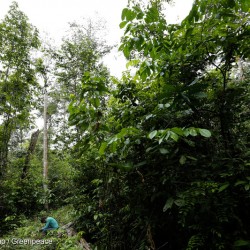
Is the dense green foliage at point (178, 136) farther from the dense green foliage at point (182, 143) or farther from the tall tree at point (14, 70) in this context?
the tall tree at point (14, 70)

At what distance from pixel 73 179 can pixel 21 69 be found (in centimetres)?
435

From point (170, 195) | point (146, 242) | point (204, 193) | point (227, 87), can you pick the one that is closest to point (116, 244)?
point (146, 242)

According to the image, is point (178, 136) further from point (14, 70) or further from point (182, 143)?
point (14, 70)

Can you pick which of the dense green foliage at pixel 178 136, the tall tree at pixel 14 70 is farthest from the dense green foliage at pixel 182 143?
the tall tree at pixel 14 70

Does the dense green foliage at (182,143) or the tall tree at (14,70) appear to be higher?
the tall tree at (14,70)

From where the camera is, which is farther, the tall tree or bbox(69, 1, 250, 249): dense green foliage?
the tall tree

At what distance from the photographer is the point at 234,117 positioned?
5.83ft

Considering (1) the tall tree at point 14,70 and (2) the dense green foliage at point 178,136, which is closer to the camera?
(2) the dense green foliage at point 178,136

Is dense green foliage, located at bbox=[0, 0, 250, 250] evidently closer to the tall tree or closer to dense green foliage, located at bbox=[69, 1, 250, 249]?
dense green foliage, located at bbox=[69, 1, 250, 249]

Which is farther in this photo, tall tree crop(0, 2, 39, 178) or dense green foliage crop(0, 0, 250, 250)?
tall tree crop(0, 2, 39, 178)

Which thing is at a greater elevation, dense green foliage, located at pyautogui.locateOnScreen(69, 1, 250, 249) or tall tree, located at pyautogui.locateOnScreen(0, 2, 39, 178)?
tall tree, located at pyautogui.locateOnScreen(0, 2, 39, 178)

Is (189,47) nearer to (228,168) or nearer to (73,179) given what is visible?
(228,168)

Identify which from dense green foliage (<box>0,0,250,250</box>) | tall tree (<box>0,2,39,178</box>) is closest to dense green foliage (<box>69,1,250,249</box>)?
dense green foliage (<box>0,0,250,250</box>)

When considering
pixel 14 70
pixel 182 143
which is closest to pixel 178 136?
pixel 182 143
